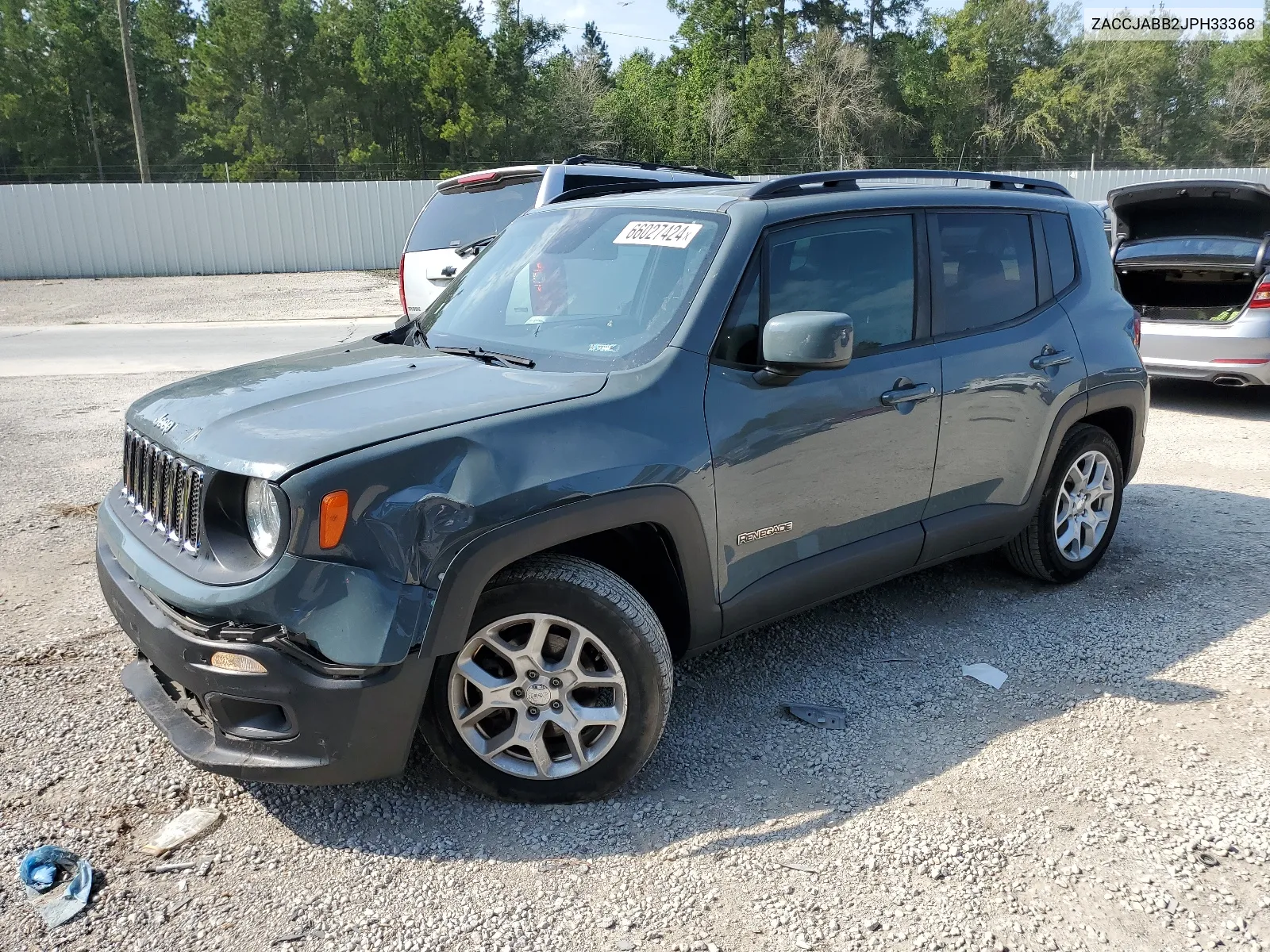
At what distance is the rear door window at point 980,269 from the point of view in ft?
12.4

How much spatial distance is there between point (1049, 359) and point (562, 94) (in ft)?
171

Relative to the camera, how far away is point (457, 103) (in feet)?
160

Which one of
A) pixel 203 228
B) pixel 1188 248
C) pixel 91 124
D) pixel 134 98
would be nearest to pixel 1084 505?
pixel 1188 248

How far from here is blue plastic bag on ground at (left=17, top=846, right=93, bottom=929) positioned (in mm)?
2457

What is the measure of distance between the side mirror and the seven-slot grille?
68.4 inches

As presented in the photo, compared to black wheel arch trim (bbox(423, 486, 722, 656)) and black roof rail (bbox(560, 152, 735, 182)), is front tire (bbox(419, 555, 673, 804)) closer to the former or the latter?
black wheel arch trim (bbox(423, 486, 722, 656))

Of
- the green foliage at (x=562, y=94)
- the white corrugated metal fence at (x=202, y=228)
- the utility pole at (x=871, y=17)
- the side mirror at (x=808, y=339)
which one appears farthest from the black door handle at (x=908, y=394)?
the utility pole at (x=871, y=17)

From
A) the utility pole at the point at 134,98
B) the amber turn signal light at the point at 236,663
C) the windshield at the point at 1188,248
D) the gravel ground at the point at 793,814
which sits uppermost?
the utility pole at the point at 134,98

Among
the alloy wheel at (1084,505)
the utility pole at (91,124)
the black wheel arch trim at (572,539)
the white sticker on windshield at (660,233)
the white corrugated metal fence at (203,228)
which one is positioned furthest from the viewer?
the utility pole at (91,124)

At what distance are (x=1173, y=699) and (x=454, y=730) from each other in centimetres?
260

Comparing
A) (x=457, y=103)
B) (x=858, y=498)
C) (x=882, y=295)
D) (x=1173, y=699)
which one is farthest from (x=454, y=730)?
(x=457, y=103)

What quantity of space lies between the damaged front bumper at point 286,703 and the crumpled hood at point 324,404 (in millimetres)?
419

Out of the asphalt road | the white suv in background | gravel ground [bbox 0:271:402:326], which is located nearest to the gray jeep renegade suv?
the white suv in background

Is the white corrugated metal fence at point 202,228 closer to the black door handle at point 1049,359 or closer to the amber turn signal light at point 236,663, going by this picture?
the black door handle at point 1049,359
